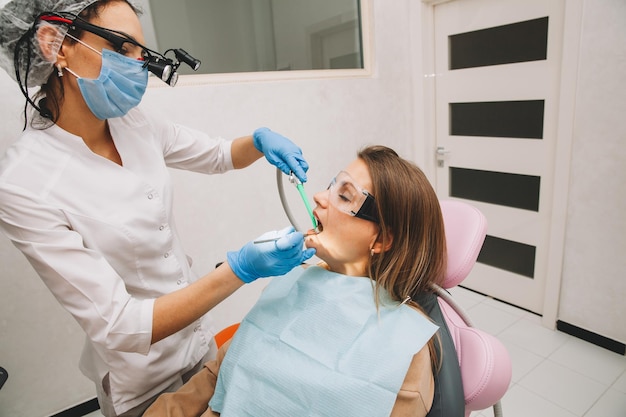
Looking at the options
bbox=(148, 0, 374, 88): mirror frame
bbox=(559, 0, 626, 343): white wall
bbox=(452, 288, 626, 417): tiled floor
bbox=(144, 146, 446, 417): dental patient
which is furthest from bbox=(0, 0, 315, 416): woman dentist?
bbox=(559, 0, 626, 343): white wall

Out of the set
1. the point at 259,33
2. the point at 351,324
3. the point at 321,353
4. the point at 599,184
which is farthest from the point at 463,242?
the point at 259,33

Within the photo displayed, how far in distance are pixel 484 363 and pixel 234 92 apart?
1.78 metres

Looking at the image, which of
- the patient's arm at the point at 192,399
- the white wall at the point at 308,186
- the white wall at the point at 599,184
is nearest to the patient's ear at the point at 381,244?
the patient's arm at the point at 192,399

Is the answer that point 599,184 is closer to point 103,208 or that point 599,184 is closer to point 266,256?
point 266,256

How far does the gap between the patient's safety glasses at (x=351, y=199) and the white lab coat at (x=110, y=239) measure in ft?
1.67

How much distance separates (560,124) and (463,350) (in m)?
1.72

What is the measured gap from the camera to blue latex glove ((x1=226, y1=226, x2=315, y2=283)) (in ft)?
3.16

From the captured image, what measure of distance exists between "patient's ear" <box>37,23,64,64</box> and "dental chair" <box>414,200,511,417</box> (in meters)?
1.13

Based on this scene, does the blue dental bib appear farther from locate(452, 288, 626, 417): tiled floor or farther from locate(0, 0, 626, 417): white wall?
locate(452, 288, 626, 417): tiled floor

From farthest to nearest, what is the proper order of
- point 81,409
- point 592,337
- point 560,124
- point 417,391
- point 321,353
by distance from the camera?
point 592,337
point 560,124
point 81,409
point 321,353
point 417,391

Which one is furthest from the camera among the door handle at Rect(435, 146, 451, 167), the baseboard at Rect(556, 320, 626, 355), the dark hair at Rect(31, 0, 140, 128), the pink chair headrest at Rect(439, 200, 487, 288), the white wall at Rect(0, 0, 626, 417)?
the door handle at Rect(435, 146, 451, 167)

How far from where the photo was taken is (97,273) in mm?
892

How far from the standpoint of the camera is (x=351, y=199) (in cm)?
117

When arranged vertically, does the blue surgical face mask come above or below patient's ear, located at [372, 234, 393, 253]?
above
